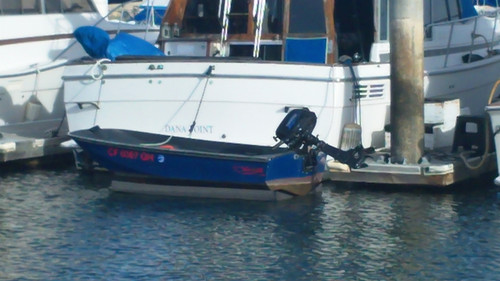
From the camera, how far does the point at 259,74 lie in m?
13.3

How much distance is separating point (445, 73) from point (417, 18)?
7.42ft

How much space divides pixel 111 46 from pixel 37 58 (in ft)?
7.64

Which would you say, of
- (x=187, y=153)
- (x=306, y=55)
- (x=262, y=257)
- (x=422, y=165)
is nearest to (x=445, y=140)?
(x=422, y=165)

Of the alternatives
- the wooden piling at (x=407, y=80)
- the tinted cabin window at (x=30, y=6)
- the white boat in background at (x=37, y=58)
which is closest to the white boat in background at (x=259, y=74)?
the wooden piling at (x=407, y=80)

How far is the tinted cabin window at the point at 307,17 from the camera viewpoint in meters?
14.5

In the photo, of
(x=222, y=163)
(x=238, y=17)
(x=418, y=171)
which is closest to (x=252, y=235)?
(x=222, y=163)

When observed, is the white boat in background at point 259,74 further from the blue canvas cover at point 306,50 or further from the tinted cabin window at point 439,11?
the tinted cabin window at point 439,11

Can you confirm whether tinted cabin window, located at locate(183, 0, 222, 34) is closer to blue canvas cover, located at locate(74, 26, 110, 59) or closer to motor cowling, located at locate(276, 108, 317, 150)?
blue canvas cover, located at locate(74, 26, 110, 59)

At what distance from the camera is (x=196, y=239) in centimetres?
1117

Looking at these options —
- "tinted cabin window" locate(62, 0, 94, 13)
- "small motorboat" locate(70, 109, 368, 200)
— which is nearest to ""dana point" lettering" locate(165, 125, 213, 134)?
"small motorboat" locate(70, 109, 368, 200)

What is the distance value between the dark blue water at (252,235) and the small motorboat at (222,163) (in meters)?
0.21

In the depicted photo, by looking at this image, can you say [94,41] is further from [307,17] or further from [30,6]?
[307,17]

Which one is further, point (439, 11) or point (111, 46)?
point (439, 11)

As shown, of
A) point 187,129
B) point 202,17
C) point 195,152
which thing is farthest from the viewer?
point 202,17
